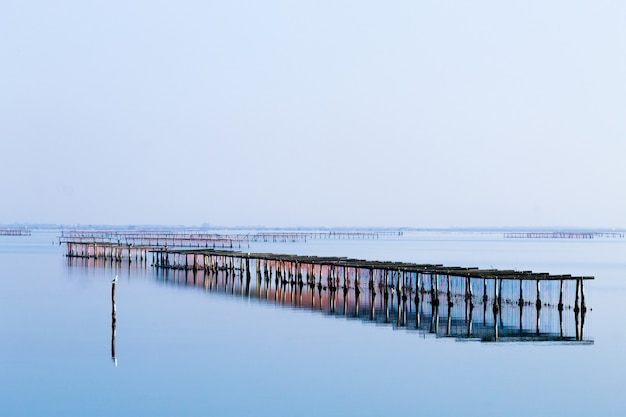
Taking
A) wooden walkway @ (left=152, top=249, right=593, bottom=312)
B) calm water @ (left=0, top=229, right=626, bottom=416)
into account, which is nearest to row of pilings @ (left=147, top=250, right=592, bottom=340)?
wooden walkway @ (left=152, top=249, right=593, bottom=312)

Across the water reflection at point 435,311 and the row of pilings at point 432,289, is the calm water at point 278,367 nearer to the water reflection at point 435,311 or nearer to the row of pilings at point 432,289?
the water reflection at point 435,311

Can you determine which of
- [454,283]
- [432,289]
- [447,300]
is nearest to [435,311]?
[432,289]

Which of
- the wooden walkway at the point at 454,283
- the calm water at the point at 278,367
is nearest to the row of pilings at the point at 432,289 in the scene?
the wooden walkway at the point at 454,283

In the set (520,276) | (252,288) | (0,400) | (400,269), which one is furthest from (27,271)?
(0,400)

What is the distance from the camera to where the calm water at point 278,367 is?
23406 mm

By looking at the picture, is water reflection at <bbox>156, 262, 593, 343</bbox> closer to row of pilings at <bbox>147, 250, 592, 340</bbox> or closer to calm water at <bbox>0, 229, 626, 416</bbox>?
row of pilings at <bbox>147, 250, 592, 340</bbox>

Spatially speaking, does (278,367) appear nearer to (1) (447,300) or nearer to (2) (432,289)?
(2) (432,289)

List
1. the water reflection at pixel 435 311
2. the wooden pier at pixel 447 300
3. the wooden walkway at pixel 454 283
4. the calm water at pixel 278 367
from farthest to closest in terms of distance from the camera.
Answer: the wooden walkway at pixel 454 283, the wooden pier at pixel 447 300, the water reflection at pixel 435 311, the calm water at pixel 278 367

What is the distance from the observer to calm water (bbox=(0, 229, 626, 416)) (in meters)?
23.4

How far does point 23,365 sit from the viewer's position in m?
28.0

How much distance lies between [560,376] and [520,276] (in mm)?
14624

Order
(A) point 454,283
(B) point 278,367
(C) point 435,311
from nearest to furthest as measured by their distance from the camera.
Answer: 1. (B) point 278,367
2. (C) point 435,311
3. (A) point 454,283

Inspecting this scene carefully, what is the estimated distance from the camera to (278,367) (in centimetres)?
2834

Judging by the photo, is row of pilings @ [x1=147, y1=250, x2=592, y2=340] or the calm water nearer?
the calm water
